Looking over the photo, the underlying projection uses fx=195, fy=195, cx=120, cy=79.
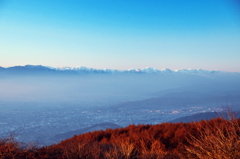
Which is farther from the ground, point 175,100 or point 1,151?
point 1,151

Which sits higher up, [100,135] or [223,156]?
[223,156]

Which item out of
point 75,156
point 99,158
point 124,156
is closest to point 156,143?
point 124,156

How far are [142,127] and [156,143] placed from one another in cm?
381

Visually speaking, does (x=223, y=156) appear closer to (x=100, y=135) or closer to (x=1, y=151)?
(x=1, y=151)

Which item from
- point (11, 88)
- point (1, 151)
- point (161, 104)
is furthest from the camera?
point (11, 88)

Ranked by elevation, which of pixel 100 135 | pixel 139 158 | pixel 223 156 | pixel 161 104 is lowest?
pixel 161 104

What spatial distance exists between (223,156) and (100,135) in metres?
8.19

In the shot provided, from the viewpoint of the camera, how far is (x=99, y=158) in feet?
19.0

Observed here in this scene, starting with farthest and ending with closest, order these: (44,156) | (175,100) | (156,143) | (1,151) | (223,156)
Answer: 1. (175,100)
2. (156,143)
3. (44,156)
4. (1,151)
5. (223,156)

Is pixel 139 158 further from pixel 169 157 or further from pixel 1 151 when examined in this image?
pixel 1 151

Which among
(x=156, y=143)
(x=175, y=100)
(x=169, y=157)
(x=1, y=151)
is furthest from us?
(x=175, y=100)

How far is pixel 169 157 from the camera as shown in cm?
584

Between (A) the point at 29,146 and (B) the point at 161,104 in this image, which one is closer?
(A) the point at 29,146

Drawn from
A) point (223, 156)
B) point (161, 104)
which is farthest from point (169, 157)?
point (161, 104)
